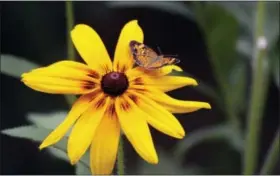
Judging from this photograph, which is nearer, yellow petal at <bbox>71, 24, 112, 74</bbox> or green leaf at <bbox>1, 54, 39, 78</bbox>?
yellow petal at <bbox>71, 24, 112, 74</bbox>

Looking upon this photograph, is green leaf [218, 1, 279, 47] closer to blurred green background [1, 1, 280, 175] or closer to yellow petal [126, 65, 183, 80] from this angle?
blurred green background [1, 1, 280, 175]

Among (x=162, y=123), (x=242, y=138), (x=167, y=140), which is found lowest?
(x=167, y=140)

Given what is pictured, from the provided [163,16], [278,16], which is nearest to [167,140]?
[163,16]

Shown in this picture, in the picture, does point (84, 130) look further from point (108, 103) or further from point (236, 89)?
point (236, 89)

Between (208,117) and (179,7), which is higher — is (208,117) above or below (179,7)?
below

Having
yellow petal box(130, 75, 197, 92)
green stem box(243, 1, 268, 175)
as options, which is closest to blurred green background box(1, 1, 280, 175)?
green stem box(243, 1, 268, 175)

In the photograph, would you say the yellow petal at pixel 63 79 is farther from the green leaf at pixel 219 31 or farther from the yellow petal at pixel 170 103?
the green leaf at pixel 219 31

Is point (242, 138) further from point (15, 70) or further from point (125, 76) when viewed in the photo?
point (125, 76)

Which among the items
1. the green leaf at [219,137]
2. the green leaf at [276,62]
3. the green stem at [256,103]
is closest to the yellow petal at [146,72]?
the green stem at [256,103]
